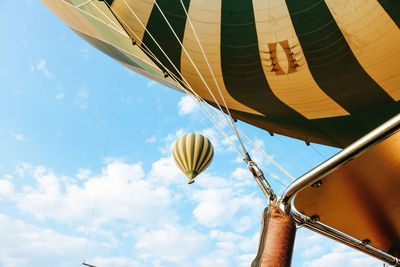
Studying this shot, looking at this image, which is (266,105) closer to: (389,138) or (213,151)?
(389,138)

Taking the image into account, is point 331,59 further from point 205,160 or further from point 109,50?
point 205,160

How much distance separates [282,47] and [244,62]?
633 millimetres

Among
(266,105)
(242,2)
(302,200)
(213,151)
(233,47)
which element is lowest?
(302,200)

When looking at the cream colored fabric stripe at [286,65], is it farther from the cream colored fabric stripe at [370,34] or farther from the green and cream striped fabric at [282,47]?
the cream colored fabric stripe at [370,34]

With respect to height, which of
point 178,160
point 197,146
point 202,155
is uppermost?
point 197,146

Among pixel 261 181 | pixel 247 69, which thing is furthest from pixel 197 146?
pixel 261 181

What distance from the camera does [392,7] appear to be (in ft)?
14.5

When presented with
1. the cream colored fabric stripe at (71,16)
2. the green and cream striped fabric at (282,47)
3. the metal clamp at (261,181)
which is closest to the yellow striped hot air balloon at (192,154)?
the green and cream striped fabric at (282,47)

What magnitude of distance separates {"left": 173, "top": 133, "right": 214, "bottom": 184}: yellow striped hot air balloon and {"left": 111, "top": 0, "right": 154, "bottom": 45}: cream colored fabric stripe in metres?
7.01

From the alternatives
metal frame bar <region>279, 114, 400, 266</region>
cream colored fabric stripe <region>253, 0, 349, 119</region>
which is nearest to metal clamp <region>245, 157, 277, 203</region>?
metal frame bar <region>279, 114, 400, 266</region>

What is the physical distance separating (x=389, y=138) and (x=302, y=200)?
1.30ft

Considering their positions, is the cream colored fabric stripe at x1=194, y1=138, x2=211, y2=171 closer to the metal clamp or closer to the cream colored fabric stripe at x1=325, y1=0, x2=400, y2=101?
the cream colored fabric stripe at x1=325, y1=0, x2=400, y2=101

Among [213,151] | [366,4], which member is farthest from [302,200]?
[213,151]

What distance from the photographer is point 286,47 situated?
16.7 ft
